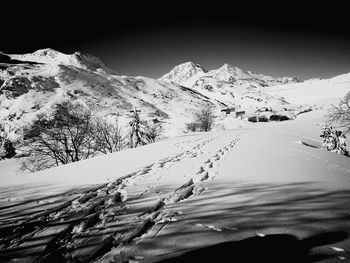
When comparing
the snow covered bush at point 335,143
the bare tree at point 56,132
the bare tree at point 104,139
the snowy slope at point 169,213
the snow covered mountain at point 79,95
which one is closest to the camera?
the snowy slope at point 169,213

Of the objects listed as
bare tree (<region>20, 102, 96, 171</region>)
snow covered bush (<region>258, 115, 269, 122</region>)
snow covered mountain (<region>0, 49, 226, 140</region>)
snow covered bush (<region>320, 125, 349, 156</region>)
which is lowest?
snow covered bush (<region>320, 125, 349, 156</region>)

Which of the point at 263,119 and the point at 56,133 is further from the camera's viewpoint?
the point at 263,119

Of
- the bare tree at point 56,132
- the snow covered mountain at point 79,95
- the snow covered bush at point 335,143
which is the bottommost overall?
the snow covered bush at point 335,143

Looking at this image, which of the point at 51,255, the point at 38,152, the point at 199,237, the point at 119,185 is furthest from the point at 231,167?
the point at 38,152

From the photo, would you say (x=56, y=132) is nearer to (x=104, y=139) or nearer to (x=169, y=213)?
(x=104, y=139)

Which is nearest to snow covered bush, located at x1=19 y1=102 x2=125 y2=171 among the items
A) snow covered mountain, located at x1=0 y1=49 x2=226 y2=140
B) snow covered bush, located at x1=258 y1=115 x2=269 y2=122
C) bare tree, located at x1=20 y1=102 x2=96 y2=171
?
bare tree, located at x1=20 y1=102 x2=96 y2=171

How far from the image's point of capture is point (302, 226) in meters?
2.90

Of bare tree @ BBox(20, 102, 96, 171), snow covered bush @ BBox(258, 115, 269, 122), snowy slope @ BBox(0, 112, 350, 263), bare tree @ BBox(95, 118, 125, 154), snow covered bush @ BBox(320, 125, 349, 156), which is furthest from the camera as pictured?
snow covered bush @ BBox(258, 115, 269, 122)

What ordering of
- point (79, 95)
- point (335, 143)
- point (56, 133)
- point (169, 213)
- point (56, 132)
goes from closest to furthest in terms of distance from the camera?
point (169, 213) → point (335, 143) → point (56, 133) → point (56, 132) → point (79, 95)

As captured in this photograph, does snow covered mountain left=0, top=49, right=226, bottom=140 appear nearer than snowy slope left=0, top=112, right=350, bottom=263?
No

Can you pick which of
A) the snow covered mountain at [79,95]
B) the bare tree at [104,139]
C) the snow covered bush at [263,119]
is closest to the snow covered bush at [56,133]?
the bare tree at [104,139]

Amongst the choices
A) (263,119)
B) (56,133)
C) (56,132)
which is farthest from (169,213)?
(263,119)

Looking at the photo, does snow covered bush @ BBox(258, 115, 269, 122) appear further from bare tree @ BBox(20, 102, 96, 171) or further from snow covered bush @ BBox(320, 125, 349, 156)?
bare tree @ BBox(20, 102, 96, 171)

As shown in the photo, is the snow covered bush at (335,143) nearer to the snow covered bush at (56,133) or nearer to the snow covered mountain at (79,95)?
the snow covered bush at (56,133)
